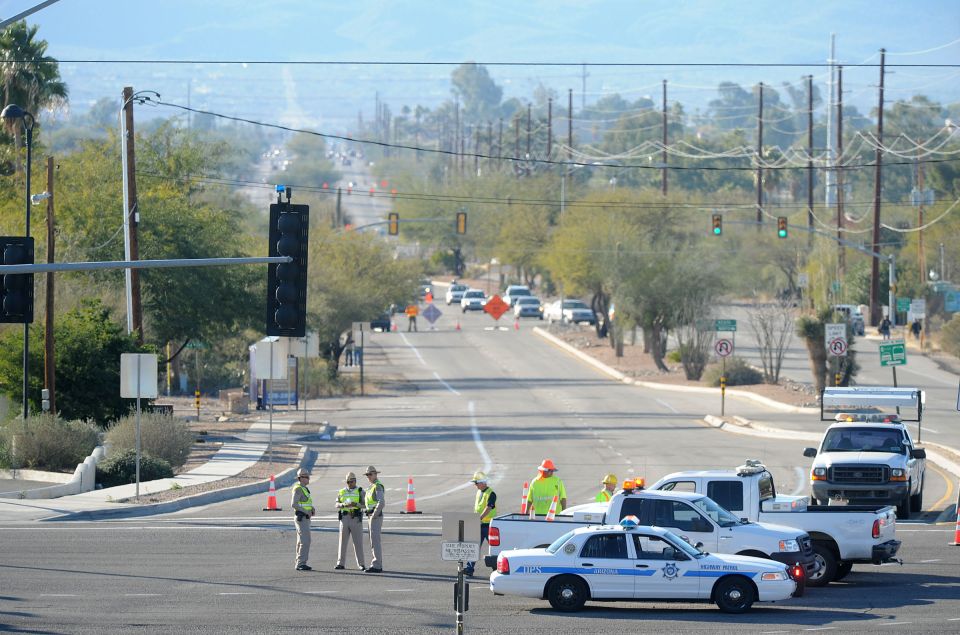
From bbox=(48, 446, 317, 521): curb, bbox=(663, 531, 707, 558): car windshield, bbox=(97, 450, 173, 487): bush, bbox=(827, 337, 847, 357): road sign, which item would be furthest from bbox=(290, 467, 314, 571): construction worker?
bbox=(827, 337, 847, 357): road sign

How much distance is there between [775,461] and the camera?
35.6 m

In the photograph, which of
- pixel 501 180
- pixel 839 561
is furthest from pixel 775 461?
pixel 501 180

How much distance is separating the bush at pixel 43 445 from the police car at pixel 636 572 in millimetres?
18411

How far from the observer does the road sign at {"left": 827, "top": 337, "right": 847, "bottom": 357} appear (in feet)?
152

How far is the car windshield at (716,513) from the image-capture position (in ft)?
61.9

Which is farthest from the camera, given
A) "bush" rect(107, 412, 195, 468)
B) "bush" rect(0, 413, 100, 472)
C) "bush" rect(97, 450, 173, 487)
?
"bush" rect(107, 412, 195, 468)

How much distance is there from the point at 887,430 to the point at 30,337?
22.7 m

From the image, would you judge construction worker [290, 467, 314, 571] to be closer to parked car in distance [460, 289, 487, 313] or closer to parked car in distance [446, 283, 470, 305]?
parked car in distance [460, 289, 487, 313]

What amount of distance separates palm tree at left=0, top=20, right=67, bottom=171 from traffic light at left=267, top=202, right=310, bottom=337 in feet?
117

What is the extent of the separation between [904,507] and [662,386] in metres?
34.0

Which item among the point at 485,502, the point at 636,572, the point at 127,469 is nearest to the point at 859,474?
the point at 485,502

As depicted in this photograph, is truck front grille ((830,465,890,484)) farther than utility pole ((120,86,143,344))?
No

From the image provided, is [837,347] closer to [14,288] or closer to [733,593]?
[733,593]

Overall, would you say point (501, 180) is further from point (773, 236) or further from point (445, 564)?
point (445, 564)
